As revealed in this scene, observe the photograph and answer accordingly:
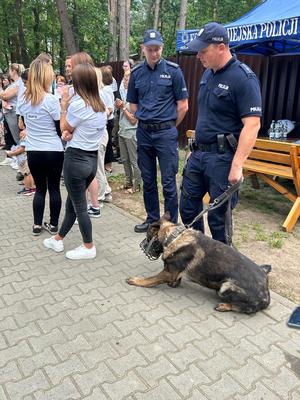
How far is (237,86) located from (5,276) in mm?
2648

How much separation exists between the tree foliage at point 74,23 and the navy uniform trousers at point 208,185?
14.7 metres

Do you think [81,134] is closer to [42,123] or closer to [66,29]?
[42,123]

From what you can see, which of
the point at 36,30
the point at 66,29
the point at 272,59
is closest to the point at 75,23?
the point at 36,30

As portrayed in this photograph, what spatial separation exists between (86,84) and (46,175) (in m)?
1.39

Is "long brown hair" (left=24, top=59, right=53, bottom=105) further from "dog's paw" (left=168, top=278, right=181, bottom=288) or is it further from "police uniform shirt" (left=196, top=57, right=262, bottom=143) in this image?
"dog's paw" (left=168, top=278, right=181, bottom=288)

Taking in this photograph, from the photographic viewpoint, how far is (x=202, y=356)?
8.55 feet

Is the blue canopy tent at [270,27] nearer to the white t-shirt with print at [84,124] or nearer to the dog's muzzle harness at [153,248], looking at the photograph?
the white t-shirt with print at [84,124]

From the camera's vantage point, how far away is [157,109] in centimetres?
430

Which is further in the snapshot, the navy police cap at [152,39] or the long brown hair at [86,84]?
the navy police cap at [152,39]

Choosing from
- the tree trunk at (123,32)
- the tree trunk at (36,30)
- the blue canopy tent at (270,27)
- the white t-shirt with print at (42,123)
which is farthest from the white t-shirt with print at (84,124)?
the tree trunk at (36,30)

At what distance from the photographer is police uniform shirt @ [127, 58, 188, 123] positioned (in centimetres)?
426

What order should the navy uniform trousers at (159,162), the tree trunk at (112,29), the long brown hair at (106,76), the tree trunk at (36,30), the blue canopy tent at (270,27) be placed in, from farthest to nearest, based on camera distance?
the tree trunk at (36,30) → the tree trunk at (112,29) → the long brown hair at (106,76) → the blue canopy tent at (270,27) → the navy uniform trousers at (159,162)

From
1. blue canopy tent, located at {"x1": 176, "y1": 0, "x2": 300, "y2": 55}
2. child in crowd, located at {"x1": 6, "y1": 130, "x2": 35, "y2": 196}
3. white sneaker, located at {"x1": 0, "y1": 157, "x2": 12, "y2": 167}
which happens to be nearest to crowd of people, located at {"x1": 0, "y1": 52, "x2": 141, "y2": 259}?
child in crowd, located at {"x1": 6, "y1": 130, "x2": 35, "y2": 196}

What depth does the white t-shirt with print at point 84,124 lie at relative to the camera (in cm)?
344
